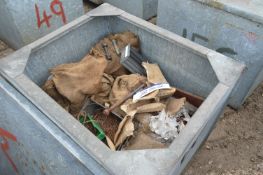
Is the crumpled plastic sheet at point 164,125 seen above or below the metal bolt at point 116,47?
below

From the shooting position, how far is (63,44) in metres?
1.61

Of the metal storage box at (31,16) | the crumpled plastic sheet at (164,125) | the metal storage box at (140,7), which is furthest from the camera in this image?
the metal storage box at (140,7)

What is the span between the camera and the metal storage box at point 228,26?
1.83m

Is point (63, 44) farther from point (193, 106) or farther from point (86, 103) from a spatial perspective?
point (193, 106)

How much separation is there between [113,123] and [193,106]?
1.75 ft

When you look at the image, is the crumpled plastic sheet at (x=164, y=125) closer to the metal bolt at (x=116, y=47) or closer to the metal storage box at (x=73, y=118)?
the metal storage box at (x=73, y=118)

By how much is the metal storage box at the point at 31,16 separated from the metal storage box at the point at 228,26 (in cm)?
116

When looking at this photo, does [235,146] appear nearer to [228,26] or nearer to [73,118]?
[228,26]

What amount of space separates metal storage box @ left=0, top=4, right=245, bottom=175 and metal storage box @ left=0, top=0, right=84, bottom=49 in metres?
1.15

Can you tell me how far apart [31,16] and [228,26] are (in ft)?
6.46

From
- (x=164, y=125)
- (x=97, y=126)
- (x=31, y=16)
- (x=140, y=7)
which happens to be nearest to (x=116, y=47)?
(x=97, y=126)

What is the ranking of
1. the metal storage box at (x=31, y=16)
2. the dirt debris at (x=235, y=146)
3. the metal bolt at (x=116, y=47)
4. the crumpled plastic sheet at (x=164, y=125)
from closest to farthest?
the crumpled plastic sheet at (x=164, y=125)
the metal bolt at (x=116, y=47)
the dirt debris at (x=235, y=146)
the metal storage box at (x=31, y=16)

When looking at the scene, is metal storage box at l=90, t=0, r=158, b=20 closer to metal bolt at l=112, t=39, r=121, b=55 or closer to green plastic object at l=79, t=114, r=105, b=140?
metal bolt at l=112, t=39, r=121, b=55

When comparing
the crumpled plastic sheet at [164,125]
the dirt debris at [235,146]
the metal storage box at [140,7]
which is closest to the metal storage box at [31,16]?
the metal storage box at [140,7]
